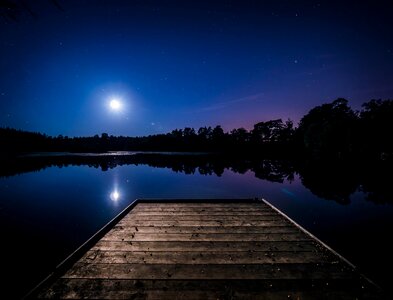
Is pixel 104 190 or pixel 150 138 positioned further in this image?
pixel 150 138

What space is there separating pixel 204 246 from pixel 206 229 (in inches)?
41.7

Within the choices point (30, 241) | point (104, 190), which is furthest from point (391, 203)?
point (104, 190)

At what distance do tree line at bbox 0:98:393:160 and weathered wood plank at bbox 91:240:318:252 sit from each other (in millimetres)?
Answer: 41564

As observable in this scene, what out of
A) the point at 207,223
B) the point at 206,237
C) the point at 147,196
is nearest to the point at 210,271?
the point at 206,237

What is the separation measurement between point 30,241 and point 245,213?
794 cm

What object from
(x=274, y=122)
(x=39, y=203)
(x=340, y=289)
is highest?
(x=274, y=122)

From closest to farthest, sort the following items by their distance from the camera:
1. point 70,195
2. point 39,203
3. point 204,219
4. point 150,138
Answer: point 204,219, point 39,203, point 70,195, point 150,138

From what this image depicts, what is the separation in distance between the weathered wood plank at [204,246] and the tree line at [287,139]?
1636 inches

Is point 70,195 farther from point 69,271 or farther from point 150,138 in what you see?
point 150,138

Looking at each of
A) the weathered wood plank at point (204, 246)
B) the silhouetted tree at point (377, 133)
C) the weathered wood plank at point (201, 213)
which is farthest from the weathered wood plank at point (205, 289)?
the silhouetted tree at point (377, 133)

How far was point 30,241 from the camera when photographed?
356 inches

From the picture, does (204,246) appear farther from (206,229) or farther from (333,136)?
(333,136)

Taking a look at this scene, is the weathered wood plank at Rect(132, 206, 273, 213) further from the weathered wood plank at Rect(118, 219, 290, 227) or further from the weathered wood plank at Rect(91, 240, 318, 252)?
the weathered wood plank at Rect(91, 240, 318, 252)

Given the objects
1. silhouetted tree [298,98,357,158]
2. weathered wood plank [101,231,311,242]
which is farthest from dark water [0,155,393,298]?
silhouetted tree [298,98,357,158]
